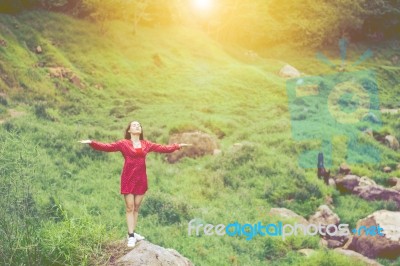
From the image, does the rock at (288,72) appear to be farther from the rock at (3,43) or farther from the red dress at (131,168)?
the red dress at (131,168)

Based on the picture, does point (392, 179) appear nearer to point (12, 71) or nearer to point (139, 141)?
point (139, 141)

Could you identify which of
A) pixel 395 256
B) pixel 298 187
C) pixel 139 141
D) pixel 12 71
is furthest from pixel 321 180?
pixel 12 71

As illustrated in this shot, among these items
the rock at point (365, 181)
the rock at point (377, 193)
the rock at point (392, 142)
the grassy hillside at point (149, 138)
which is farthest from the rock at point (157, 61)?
the rock at point (377, 193)

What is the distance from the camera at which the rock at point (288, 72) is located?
1438 inches

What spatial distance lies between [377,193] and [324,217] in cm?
293

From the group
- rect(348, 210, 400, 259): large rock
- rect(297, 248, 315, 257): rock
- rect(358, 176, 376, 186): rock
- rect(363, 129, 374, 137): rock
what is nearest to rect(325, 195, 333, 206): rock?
rect(358, 176, 376, 186): rock

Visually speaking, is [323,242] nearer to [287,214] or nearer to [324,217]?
[324,217]

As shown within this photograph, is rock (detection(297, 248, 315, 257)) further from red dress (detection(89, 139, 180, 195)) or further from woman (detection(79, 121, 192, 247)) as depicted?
red dress (detection(89, 139, 180, 195))

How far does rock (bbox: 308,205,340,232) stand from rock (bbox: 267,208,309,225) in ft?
1.17

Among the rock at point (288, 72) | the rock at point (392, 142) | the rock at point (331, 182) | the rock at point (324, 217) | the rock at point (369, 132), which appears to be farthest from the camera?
the rock at point (288, 72)

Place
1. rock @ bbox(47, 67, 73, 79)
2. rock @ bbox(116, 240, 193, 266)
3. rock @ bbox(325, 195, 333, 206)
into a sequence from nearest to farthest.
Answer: rock @ bbox(116, 240, 193, 266)
rock @ bbox(325, 195, 333, 206)
rock @ bbox(47, 67, 73, 79)

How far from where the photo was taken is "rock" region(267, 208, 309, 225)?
44.7 feet

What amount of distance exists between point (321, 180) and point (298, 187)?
4.25 feet

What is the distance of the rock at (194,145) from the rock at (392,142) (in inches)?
361
